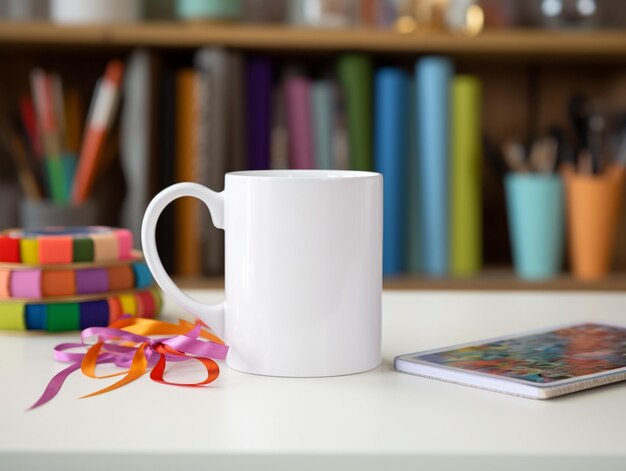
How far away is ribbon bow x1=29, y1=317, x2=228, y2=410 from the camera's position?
529 millimetres

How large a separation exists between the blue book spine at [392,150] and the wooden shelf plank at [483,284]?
2.6 inches

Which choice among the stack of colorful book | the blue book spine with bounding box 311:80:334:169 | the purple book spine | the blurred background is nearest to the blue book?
the blurred background

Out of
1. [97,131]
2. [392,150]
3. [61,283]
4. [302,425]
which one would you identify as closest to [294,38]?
[392,150]

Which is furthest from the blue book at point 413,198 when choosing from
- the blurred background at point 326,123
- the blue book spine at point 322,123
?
the blue book spine at point 322,123

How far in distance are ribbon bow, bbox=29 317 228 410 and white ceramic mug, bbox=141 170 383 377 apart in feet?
0.10

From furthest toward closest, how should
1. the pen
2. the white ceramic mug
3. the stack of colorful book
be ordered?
the pen, the stack of colorful book, the white ceramic mug

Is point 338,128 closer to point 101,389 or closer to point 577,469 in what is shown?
point 101,389

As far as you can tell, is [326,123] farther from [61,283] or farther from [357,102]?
[61,283]

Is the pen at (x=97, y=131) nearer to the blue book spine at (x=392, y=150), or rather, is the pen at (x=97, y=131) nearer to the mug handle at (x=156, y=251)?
the blue book spine at (x=392, y=150)

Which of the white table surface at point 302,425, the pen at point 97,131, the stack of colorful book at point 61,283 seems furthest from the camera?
the pen at point 97,131

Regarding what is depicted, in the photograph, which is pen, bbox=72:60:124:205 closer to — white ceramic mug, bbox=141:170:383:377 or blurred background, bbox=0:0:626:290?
blurred background, bbox=0:0:626:290

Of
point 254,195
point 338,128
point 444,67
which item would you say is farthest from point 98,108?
point 254,195

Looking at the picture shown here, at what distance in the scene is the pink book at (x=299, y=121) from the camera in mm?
1536

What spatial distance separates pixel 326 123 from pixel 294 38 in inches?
5.8
